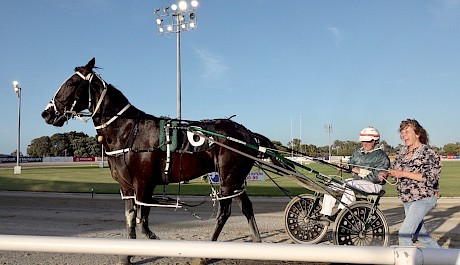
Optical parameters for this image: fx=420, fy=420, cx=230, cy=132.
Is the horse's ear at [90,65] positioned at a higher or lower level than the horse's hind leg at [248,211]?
higher

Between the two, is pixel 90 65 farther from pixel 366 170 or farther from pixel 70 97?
pixel 366 170

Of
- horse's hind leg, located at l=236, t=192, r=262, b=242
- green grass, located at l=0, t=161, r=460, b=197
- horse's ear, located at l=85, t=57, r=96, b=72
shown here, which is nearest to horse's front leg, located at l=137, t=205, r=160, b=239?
horse's hind leg, located at l=236, t=192, r=262, b=242

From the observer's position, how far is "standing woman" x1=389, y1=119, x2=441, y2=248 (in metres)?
4.47

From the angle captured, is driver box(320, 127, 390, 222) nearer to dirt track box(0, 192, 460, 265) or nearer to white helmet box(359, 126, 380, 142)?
white helmet box(359, 126, 380, 142)

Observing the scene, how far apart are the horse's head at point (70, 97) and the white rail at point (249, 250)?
395 cm


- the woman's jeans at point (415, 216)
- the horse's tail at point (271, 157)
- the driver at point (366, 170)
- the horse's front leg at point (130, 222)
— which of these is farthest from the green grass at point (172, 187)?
the woman's jeans at point (415, 216)

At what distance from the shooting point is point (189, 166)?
5.64 meters

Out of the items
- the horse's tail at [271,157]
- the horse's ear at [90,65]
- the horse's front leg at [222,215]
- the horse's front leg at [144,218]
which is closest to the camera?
the horse's front leg at [144,218]

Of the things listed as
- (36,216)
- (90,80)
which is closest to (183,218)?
(36,216)

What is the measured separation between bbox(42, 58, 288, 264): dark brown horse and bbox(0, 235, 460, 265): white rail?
3463 millimetres

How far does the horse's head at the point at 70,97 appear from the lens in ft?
18.2

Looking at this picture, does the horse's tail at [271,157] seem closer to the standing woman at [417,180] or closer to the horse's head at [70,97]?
the standing woman at [417,180]

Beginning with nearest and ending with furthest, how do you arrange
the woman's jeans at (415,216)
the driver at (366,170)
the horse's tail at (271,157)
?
the woman's jeans at (415,216) < the driver at (366,170) < the horse's tail at (271,157)

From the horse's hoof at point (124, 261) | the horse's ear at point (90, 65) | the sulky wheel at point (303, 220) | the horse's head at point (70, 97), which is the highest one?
the horse's ear at point (90, 65)
